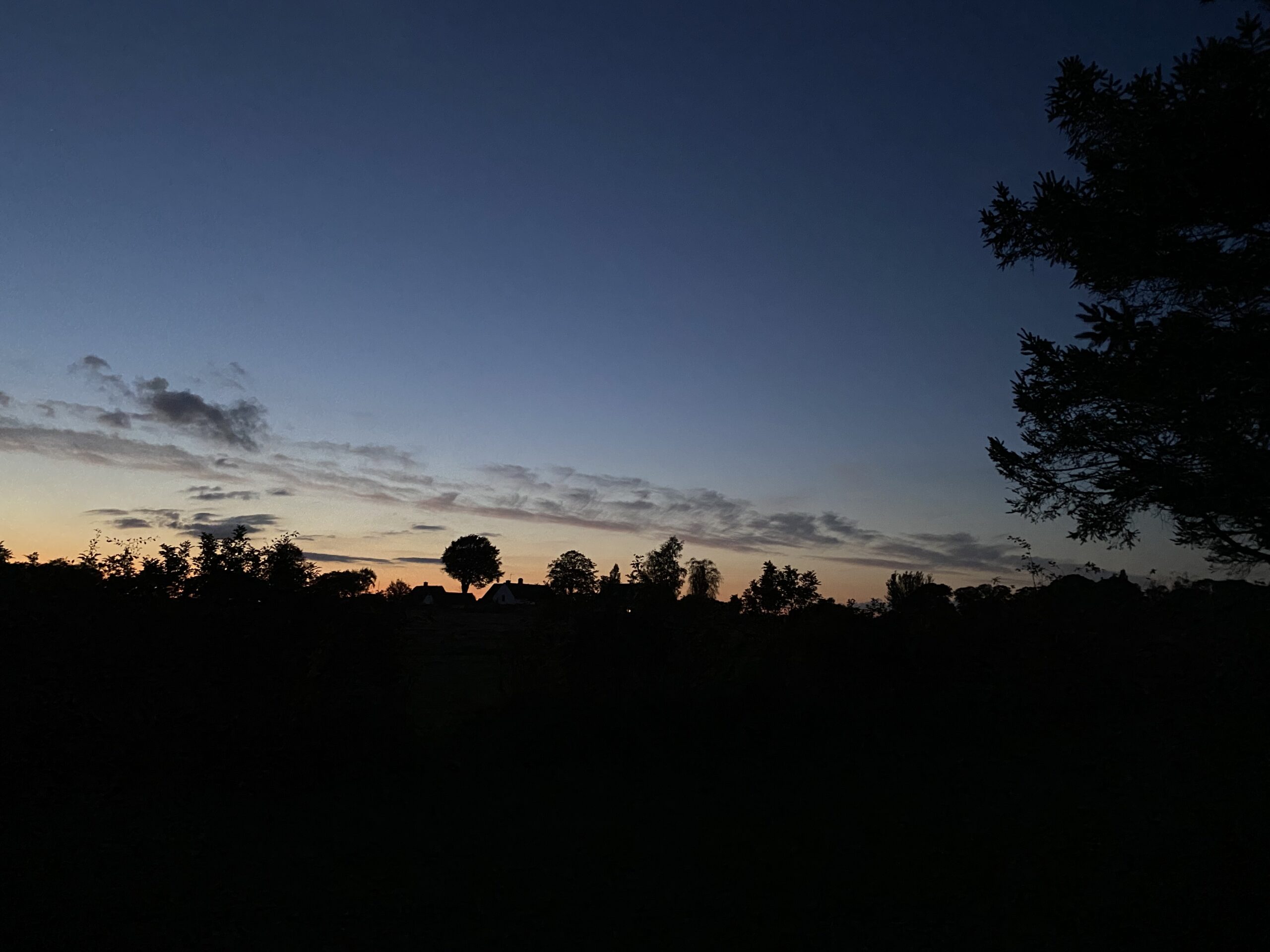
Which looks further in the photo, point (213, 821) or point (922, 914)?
point (213, 821)

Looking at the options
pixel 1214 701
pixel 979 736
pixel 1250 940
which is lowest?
pixel 1250 940

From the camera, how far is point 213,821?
332 inches

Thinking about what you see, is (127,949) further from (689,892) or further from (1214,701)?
(1214,701)

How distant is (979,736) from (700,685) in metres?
4.96

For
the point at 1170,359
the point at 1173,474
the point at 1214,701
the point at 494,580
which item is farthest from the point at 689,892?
the point at 494,580

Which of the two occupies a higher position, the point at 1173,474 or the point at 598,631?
the point at 1173,474

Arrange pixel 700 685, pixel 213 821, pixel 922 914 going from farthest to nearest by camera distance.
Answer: pixel 700 685, pixel 213 821, pixel 922 914

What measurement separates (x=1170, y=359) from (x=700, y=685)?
29.5 ft

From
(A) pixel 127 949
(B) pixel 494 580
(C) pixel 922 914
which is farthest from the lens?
(B) pixel 494 580

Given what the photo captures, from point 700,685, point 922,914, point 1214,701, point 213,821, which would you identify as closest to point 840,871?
point 922,914

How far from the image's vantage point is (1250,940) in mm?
6145

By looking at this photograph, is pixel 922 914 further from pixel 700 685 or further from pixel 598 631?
pixel 598 631

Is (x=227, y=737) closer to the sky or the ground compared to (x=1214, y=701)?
closer to the ground

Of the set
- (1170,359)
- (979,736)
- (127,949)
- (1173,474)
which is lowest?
(127,949)
